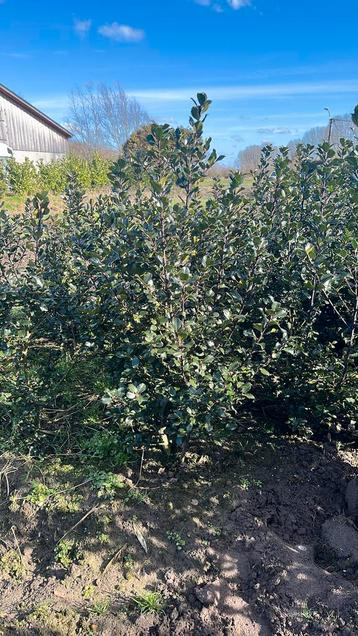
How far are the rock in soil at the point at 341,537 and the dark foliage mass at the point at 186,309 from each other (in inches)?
23.8

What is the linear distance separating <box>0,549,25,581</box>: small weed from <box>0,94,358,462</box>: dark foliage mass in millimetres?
776

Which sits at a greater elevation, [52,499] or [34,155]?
[34,155]

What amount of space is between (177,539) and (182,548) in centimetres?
6

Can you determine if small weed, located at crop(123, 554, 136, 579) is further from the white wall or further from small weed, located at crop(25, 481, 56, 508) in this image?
the white wall

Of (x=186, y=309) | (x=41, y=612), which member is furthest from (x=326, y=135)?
Answer: (x=41, y=612)

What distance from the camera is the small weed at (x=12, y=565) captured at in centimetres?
265

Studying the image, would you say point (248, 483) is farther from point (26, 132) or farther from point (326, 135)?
point (26, 132)

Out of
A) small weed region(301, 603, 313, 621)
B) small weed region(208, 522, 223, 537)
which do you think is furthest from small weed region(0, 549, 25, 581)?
small weed region(301, 603, 313, 621)

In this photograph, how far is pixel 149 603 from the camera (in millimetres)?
2434

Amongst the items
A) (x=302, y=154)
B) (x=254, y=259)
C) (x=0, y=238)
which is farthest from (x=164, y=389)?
(x=302, y=154)

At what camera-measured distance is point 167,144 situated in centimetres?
262

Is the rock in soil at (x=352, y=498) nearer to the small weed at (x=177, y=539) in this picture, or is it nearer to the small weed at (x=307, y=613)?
the small weed at (x=307, y=613)

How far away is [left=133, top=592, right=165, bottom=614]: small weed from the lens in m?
2.42

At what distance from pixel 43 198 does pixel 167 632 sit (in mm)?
2591
